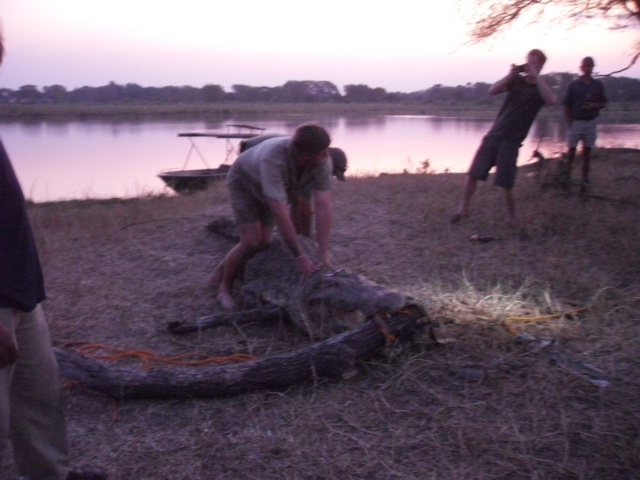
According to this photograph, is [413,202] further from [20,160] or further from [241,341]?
[20,160]

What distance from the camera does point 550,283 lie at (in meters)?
4.59

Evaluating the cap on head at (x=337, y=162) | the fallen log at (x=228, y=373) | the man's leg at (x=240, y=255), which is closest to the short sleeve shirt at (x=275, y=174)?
the man's leg at (x=240, y=255)

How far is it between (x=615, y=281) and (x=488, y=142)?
2.09 metres

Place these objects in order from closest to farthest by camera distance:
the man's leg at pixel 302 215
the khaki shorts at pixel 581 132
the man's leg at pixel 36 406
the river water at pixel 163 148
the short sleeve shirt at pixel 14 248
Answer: the short sleeve shirt at pixel 14 248 < the man's leg at pixel 36 406 < the man's leg at pixel 302 215 < the khaki shorts at pixel 581 132 < the river water at pixel 163 148

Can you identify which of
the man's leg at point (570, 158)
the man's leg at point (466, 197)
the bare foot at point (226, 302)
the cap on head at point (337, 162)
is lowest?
the bare foot at point (226, 302)

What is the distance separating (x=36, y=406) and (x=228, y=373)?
3.44 feet

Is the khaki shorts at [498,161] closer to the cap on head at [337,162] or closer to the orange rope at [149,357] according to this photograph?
the cap on head at [337,162]

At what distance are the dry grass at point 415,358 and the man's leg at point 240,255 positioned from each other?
180 millimetres

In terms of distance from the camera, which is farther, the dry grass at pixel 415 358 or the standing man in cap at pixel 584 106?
the standing man in cap at pixel 584 106

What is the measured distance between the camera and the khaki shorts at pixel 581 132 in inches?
315

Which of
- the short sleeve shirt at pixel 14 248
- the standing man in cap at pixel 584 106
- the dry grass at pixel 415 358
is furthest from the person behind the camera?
the standing man in cap at pixel 584 106

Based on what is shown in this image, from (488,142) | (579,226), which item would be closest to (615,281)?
(579,226)

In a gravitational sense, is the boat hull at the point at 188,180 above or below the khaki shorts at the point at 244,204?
below

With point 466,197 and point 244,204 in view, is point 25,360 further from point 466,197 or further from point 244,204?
point 466,197
